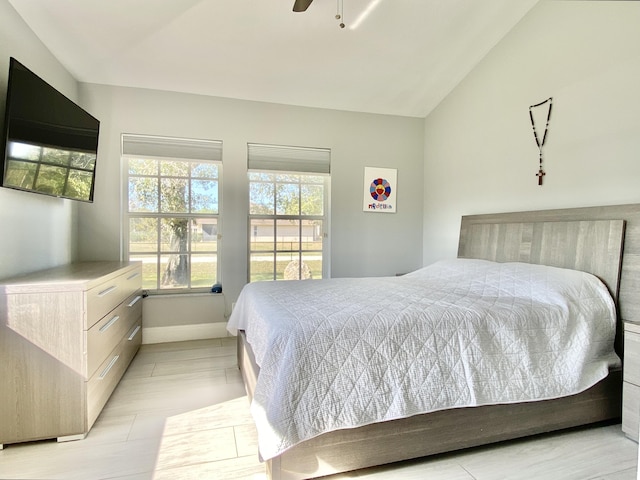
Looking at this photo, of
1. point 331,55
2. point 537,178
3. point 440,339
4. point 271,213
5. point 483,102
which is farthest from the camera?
point 271,213

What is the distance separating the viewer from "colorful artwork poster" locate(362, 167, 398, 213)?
12.2 ft

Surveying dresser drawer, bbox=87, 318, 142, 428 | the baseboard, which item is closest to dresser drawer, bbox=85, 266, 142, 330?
dresser drawer, bbox=87, 318, 142, 428

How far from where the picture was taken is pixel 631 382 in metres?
1.68

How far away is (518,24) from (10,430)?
4258mm

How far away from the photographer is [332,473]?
55.4 inches

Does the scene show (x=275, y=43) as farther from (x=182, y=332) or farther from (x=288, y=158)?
(x=182, y=332)

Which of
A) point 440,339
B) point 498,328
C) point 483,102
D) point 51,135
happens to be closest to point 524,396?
point 498,328

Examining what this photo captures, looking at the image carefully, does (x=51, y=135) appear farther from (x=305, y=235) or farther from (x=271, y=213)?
(x=305, y=235)

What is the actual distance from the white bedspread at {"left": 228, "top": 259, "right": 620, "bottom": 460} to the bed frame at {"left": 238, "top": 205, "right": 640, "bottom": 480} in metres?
0.10

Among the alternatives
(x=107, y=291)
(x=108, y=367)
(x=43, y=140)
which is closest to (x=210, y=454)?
(x=108, y=367)

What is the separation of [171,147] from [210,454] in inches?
104

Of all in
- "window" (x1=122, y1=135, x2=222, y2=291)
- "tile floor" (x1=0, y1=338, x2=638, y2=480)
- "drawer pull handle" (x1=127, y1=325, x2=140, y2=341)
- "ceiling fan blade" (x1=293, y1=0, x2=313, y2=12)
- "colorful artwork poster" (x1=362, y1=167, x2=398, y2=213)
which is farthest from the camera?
"colorful artwork poster" (x1=362, y1=167, x2=398, y2=213)

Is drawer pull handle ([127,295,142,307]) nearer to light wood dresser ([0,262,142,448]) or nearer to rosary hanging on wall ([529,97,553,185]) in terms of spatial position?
light wood dresser ([0,262,142,448])

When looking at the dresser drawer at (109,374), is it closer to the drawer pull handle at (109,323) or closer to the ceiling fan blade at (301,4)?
the drawer pull handle at (109,323)
